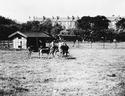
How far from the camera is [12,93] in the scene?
32.1 feet

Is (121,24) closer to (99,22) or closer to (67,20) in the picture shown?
(99,22)

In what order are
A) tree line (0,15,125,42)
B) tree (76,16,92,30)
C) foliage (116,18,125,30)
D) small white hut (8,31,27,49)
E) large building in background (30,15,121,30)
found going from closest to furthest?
1. small white hut (8,31,27,49)
2. tree line (0,15,125,42)
3. tree (76,16,92,30)
4. foliage (116,18,125,30)
5. large building in background (30,15,121,30)

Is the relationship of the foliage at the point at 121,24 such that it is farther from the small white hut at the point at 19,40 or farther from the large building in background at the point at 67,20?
the small white hut at the point at 19,40

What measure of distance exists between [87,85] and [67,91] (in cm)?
160

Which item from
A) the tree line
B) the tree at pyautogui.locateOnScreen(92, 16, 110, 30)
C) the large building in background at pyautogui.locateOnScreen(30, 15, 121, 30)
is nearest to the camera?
the tree line

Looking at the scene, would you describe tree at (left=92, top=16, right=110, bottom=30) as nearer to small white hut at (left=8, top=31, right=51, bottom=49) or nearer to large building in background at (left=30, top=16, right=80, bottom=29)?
large building in background at (left=30, top=16, right=80, bottom=29)

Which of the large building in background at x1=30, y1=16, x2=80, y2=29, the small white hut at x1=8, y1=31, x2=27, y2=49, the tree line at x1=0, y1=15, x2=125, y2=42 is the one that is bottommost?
the small white hut at x1=8, y1=31, x2=27, y2=49

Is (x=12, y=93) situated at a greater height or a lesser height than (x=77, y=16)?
lesser

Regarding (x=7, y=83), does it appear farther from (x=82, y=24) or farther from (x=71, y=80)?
(x=82, y=24)

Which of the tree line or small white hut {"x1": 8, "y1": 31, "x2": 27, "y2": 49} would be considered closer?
small white hut {"x1": 8, "y1": 31, "x2": 27, "y2": 49}

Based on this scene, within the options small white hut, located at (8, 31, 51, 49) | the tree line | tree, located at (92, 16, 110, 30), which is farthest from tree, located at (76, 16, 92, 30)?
small white hut, located at (8, 31, 51, 49)

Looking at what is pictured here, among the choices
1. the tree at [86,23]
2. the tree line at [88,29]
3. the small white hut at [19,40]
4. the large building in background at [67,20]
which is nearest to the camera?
the small white hut at [19,40]

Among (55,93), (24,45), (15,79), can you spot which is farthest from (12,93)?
(24,45)

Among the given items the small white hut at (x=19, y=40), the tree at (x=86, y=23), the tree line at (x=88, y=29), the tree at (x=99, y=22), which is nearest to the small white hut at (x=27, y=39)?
the small white hut at (x=19, y=40)
